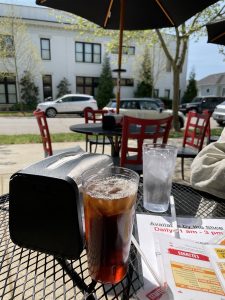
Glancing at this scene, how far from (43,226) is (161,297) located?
30cm

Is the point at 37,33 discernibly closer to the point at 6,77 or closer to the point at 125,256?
the point at 6,77

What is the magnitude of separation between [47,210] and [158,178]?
0.44m

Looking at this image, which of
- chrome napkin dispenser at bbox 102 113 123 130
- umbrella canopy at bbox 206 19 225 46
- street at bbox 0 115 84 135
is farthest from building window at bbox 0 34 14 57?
umbrella canopy at bbox 206 19 225 46

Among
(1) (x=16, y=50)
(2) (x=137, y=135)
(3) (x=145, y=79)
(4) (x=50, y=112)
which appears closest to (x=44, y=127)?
(2) (x=137, y=135)

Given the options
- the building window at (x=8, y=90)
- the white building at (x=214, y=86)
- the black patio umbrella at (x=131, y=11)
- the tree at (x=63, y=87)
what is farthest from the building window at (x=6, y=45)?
the white building at (x=214, y=86)

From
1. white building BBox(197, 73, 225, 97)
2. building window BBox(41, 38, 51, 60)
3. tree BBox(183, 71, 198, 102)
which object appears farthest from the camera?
white building BBox(197, 73, 225, 97)

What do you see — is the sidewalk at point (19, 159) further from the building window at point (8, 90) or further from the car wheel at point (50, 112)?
the building window at point (8, 90)

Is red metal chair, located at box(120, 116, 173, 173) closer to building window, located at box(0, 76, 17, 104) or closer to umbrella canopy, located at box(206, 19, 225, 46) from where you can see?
umbrella canopy, located at box(206, 19, 225, 46)

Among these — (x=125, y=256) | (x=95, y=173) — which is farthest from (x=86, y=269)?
(x=95, y=173)

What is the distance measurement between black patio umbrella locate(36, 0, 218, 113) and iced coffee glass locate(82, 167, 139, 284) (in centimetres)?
260

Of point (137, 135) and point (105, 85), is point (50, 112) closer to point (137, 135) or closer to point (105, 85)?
point (105, 85)

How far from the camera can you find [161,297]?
19.9 inches

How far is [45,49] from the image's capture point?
1905cm

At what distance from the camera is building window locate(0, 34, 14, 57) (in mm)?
16219
